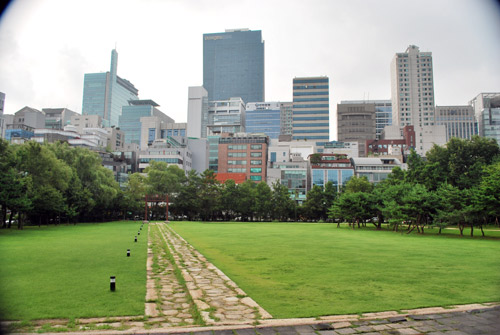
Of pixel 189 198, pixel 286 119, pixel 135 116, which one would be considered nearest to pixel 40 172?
pixel 189 198

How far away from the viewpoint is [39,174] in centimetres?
3425

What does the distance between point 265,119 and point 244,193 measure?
100 metres

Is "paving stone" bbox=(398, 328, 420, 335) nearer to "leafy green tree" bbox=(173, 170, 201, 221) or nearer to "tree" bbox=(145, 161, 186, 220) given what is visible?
"leafy green tree" bbox=(173, 170, 201, 221)

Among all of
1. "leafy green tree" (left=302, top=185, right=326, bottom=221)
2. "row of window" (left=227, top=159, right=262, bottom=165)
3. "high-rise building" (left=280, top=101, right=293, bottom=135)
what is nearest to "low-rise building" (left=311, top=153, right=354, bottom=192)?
"row of window" (left=227, top=159, right=262, bottom=165)

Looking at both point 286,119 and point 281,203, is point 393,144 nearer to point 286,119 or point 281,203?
point 286,119

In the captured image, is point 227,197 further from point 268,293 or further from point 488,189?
point 268,293

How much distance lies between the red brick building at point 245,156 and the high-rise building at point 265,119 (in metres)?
51.9

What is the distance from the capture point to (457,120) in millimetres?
140750

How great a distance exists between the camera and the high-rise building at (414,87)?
147250 millimetres

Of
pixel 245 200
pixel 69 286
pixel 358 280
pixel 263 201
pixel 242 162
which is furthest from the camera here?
pixel 242 162

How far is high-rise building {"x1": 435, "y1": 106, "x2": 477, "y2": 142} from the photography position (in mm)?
138250

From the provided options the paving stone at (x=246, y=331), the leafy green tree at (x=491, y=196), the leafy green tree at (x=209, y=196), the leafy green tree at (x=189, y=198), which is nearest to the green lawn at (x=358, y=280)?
the paving stone at (x=246, y=331)

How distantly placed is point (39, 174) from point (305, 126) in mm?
120312

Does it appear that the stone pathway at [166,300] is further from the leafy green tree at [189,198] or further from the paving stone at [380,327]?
the leafy green tree at [189,198]
